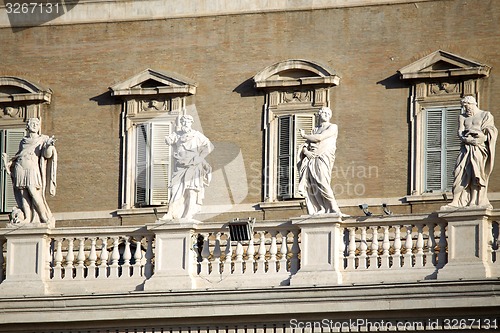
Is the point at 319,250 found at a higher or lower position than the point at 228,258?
higher

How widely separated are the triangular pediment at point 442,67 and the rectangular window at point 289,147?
180 cm

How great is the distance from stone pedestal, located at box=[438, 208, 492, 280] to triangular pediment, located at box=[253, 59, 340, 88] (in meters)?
5.82

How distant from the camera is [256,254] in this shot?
28375 millimetres

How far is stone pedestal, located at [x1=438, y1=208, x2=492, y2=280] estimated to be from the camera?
88.2 feet

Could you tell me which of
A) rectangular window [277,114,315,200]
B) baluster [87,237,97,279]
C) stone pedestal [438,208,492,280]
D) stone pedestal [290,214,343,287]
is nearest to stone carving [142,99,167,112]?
rectangular window [277,114,315,200]

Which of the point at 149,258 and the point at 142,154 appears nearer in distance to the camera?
the point at 149,258

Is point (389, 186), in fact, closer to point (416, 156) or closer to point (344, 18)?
point (416, 156)

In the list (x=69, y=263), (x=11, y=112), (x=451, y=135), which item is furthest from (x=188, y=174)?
(x=11, y=112)

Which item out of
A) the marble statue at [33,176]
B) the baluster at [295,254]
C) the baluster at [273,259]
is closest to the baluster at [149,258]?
the marble statue at [33,176]

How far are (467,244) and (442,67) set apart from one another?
218 inches

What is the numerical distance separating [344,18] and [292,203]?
3.09m

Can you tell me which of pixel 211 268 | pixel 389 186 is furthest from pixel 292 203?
pixel 211 268

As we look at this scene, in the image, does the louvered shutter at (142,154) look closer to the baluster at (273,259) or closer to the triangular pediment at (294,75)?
the triangular pediment at (294,75)

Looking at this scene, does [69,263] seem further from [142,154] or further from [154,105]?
[154,105]
